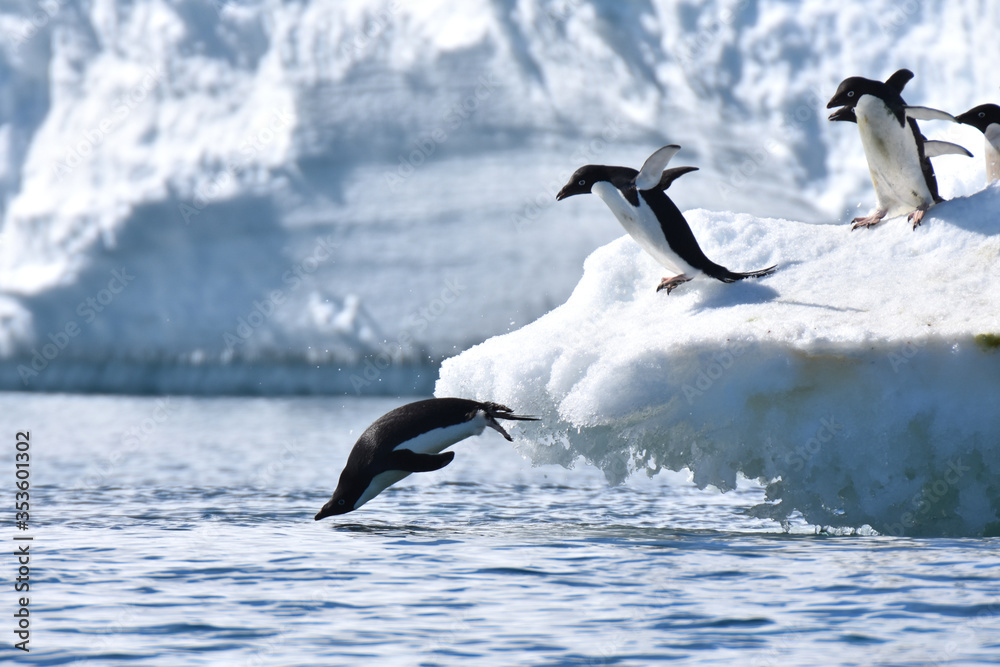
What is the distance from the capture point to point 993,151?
25.7 feet

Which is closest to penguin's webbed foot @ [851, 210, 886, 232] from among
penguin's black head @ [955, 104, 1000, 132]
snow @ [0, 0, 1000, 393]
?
penguin's black head @ [955, 104, 1000, 132]

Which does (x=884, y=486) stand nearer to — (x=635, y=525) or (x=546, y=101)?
(x=635, y=525)

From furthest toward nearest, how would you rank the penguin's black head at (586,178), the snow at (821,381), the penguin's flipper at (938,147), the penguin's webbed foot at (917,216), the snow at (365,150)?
the snow at (365,150)
the penguin's flipper at (938,147)
the penguin's black head at (586,178)
the penguin's webbed foot at (917,216)
the snow at (821,381)

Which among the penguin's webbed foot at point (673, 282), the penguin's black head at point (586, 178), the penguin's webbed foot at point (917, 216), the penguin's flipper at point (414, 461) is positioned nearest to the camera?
the penguin's flipper at point (414, 461)

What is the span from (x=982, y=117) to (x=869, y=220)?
122 cm

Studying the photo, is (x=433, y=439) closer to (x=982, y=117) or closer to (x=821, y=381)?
(x=821, y=381)

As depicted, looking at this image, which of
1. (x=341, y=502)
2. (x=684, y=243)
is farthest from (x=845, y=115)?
(x=341, y=502)

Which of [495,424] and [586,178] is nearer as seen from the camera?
[495,424]

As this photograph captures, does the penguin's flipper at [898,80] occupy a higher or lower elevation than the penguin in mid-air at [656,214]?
higher

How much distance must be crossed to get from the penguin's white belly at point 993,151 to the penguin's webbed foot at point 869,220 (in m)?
0.98

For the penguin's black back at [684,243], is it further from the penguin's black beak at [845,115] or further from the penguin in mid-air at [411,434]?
the penguin in mid-air at [411,434]

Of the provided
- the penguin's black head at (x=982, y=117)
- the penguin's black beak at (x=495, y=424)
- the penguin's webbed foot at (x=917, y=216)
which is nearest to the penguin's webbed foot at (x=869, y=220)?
Result: the penguin's webbed foot at (x=917, y=216)

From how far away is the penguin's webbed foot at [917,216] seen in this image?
6988mm

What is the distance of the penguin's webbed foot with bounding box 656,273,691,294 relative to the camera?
7227 millimetres
